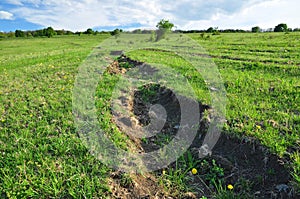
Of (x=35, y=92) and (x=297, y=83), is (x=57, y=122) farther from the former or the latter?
(x=297, y=83)

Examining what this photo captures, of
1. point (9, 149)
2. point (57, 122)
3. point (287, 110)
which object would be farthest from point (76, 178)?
point (287, 110)

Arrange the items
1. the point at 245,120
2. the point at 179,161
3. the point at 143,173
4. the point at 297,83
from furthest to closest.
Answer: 1. the point at 297,83
2. the point at 245,120
3. the point at 179,161
4. the point at 143,173

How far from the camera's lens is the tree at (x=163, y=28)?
19953 mm

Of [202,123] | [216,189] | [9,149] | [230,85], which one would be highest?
[230,85]

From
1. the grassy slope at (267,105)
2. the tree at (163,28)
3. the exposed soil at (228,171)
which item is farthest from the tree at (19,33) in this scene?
the exposed soil at (228,171)

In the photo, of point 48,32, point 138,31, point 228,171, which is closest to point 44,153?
point 228,171

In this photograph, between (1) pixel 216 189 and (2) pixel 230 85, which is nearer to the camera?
(1) pixel 216 189

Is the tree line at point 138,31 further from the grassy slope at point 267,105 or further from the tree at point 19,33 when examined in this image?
the grassy slope at point 267,105

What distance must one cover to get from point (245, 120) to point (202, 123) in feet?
2.12

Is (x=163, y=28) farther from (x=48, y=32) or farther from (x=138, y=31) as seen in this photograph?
(x=48, y=32)

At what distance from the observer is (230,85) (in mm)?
5395

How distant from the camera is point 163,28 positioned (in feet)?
66.7

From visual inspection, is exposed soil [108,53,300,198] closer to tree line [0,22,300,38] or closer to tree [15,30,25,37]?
tree line [0,22,300,38]

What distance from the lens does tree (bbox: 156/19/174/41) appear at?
20.0m
